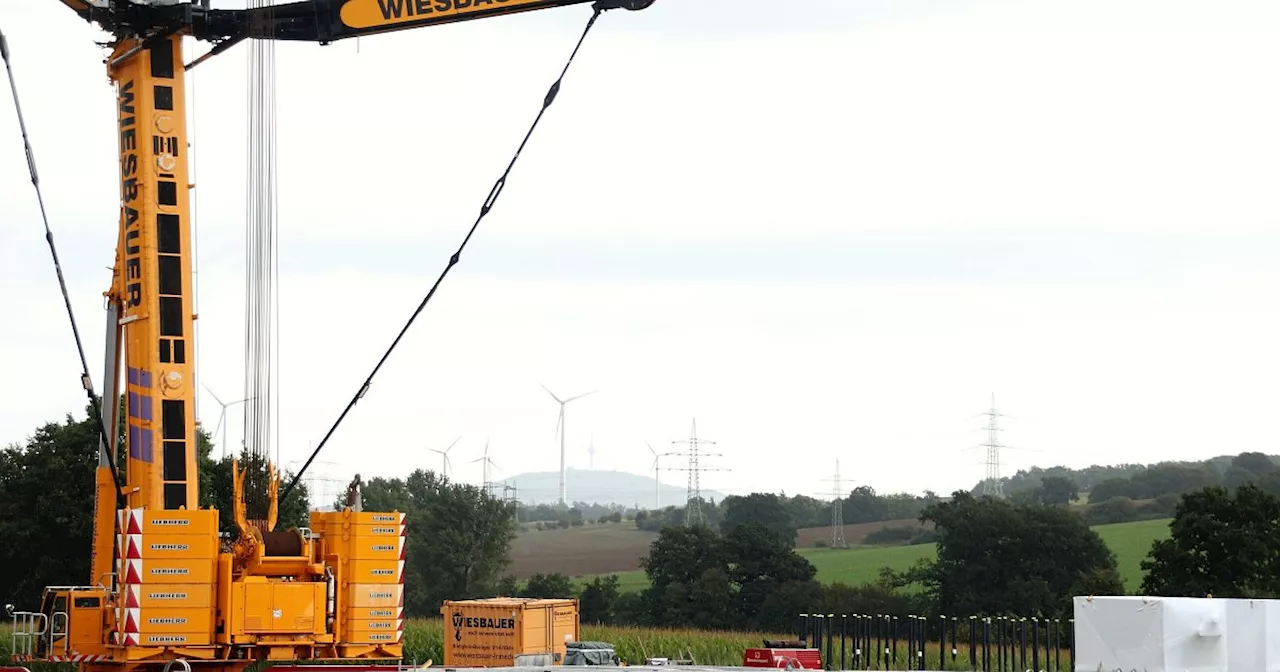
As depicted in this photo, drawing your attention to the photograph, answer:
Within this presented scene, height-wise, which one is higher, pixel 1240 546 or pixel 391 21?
pixel 391 21

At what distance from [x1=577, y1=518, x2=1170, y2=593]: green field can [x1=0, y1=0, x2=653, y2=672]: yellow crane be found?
247 feet

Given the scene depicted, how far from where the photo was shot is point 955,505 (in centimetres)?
9131

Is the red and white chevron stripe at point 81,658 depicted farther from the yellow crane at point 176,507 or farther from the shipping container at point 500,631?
the shipping container at point 500,631

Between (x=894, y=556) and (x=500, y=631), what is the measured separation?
3358 inches

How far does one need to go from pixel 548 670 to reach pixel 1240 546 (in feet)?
152

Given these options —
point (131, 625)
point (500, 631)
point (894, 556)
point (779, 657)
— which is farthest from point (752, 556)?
point (131, 625)

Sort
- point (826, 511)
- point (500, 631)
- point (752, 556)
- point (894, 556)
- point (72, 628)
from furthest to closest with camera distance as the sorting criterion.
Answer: point (826, 511), point (894, 556), point (752, 556), point (500, 631), point (72, 628)

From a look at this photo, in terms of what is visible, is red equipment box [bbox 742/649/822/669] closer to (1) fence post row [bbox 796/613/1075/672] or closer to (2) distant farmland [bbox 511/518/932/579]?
(1) fence post row [bbox 796/613/1075/672]

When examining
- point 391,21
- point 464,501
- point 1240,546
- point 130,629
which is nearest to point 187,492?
point 130,629

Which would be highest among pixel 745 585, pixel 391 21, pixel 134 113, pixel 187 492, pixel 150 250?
pixel 391 21

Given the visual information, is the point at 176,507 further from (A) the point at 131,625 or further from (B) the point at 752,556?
(B) the point at 752,556

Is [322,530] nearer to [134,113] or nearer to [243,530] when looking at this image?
[243,530]

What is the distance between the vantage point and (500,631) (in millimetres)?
41469

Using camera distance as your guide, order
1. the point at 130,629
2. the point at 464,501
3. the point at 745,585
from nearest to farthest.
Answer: the point at 130,629, the point at 745,585, the point at 464,501
